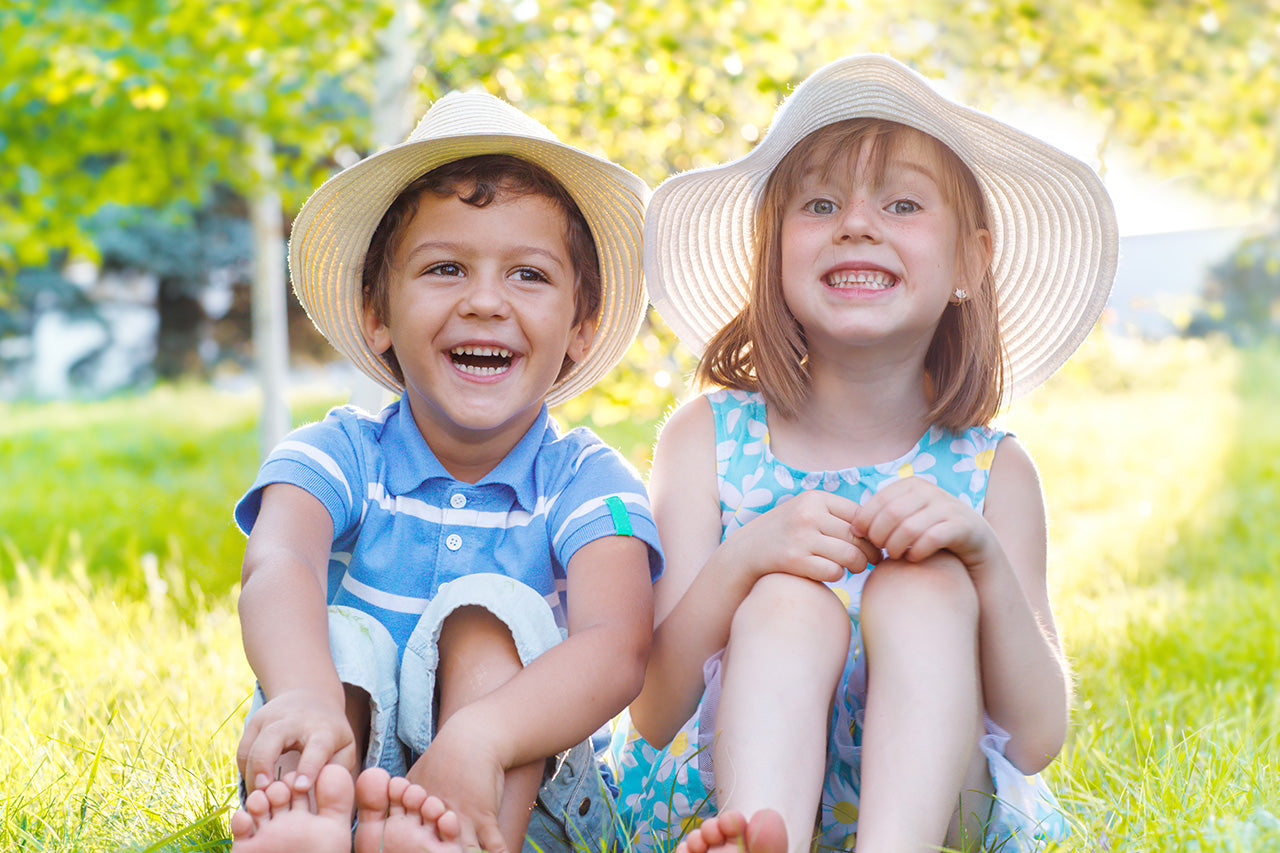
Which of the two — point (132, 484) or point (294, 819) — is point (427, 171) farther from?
point (132, 484)

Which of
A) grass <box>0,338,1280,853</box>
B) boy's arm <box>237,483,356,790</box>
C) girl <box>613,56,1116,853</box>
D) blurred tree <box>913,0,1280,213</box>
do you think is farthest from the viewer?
blurred tree <box>913,0,1280,213</box>

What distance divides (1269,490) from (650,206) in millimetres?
5350

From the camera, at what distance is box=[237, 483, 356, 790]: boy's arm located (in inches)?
57.6

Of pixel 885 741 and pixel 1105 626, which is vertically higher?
pixel 885 741

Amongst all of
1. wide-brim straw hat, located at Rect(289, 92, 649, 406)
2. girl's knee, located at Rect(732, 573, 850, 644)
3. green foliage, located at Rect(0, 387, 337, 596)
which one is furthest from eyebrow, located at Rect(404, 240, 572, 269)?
green foliage, located at Rect(0, 387, 337, 596)

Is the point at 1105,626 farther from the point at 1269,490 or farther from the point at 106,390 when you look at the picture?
the point at 106,390

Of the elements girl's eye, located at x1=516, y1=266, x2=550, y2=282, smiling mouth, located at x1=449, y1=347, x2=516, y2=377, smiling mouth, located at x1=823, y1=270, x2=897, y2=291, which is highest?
smiling mouth, located at x1=823, y1=270, x2=897, y2=291

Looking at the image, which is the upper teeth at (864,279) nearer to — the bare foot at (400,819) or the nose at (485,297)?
the nose at (485,297)

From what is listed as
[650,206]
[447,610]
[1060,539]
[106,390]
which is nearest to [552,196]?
[650,206]

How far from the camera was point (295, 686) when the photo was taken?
1.55 meters

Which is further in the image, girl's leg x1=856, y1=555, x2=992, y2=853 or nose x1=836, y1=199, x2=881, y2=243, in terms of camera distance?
nose x1=836, y1=199, x2=881, y2=243

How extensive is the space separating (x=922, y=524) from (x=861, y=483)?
45 centimetres

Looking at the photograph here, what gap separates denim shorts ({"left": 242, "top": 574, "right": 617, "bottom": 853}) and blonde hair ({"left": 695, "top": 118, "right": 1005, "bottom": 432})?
27.3 inches

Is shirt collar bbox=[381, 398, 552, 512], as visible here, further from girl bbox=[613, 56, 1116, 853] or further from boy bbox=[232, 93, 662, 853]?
girl bbox=[613, 56, 1116, 853]
